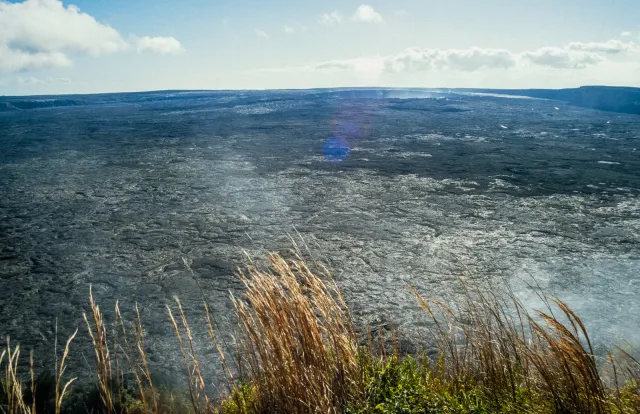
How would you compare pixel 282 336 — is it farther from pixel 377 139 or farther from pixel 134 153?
pixel 377 139

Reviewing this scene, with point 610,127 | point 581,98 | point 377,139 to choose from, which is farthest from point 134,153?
point 581,98

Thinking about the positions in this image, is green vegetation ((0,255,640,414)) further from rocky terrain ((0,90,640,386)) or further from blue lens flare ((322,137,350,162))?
blue lens flare ((322,137,350,162))

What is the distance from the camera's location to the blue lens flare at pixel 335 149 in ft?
41.5

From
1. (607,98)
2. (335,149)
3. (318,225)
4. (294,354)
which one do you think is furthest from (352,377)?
(607,98)

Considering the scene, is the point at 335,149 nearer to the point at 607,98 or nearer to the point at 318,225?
the point at 318,225

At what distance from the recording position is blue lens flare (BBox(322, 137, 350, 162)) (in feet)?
41.5

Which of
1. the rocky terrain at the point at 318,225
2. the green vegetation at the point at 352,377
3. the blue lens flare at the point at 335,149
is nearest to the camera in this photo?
the green vegetation at the point at 352,377

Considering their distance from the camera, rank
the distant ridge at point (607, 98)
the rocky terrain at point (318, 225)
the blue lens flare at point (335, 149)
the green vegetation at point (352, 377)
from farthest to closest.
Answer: the distant ridge at point (607, 98), the blue lens flare at point (335, 149), the rocky terrain at point (318, 225), the green vegetation at point (352, 377)

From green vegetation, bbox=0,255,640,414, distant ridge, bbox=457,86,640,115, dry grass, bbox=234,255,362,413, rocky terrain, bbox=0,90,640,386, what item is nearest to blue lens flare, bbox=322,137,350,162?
rocky terrain, bbox=0,90,640,386

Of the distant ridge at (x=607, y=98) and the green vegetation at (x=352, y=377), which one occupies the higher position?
the distant ridge at (x=607, y=98)

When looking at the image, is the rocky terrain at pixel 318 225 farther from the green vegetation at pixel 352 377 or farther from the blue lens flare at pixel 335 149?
the green vegetation at pixel 352 377

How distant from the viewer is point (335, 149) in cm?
1414

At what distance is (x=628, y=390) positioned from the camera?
2361 millimetres

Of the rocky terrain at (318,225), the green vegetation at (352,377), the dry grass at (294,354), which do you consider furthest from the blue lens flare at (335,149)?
the dry grass at (294,354)
